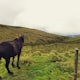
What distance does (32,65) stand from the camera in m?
22.9

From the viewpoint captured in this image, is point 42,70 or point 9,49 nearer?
point 9,49

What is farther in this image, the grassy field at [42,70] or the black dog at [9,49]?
the grassy field at [42,70]

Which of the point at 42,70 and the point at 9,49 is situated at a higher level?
the point at 9,49

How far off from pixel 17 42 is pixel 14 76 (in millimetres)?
2684

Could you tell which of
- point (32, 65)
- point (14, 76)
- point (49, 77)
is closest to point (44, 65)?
point (32, 65)

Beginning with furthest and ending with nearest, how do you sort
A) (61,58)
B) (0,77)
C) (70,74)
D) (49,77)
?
(61,58), (70,74), (49,77), (0,77)

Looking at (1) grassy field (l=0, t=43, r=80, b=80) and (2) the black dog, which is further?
(1) grassy field (l=0, t=43, r=80, b=80)

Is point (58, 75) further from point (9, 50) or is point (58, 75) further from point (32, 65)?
point (9, 50)

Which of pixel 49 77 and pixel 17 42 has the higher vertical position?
pixel 17 42

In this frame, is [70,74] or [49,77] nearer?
[49,77]

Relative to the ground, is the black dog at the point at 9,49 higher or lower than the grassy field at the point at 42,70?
higher

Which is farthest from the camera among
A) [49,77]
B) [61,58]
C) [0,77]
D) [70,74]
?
[61,58]

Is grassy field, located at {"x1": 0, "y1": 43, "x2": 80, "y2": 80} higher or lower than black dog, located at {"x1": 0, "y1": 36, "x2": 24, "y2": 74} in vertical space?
lower

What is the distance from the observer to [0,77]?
1947 cm
